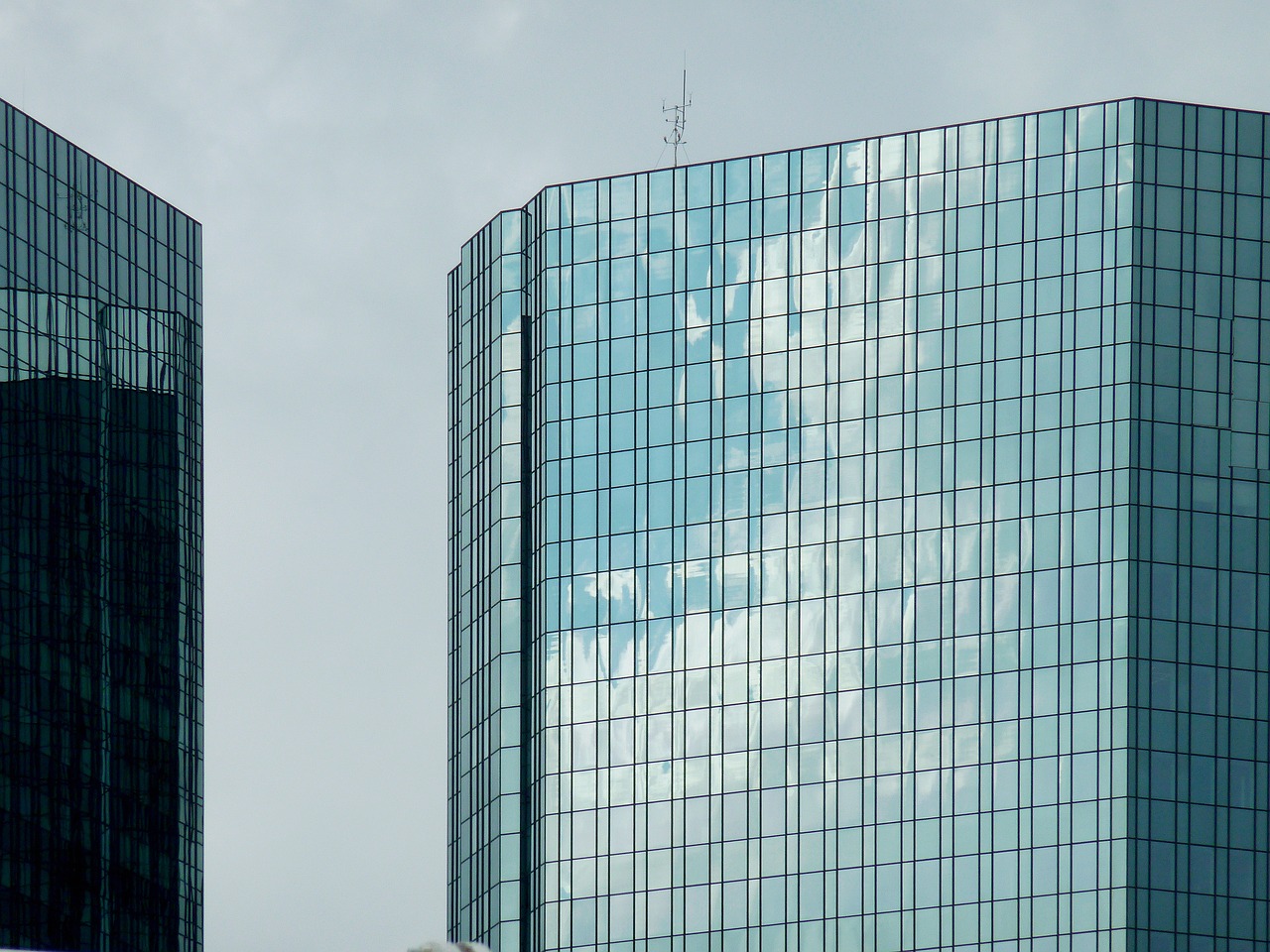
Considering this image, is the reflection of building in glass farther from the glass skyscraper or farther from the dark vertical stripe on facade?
the glass skyscraper

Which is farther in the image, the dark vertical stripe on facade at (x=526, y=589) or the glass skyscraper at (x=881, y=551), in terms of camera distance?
the dark vertical stripe on facade at (x=526, y=589)

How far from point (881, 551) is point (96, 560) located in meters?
42.4

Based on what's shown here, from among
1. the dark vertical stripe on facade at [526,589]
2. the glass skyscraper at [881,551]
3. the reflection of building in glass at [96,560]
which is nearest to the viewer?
the reflection of building in glass at [96,560]

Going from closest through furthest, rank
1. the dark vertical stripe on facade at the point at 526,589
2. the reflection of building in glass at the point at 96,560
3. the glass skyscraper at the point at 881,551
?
the reflection of building in glass at the point at 96,560 < the glass skyscraper at the point at 881,551 < the dark vertical stripe on facade at the point at 526,589

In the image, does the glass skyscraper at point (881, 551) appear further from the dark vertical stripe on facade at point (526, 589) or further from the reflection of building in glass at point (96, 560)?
the reflection of building in glass at point (96, 560)

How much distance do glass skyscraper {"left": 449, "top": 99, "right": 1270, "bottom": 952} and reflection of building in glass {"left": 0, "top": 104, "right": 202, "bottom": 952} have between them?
22417 mm

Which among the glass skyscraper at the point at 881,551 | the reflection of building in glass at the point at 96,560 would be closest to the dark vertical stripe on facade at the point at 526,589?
the glass skyscraper at the point at 881,551

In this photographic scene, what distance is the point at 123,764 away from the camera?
158m

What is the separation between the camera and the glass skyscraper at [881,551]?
161250 mm

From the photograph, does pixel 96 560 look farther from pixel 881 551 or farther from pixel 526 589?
pixel 881 551

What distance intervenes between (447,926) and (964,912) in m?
38.1

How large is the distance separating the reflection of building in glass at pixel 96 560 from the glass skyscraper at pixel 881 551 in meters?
22.4

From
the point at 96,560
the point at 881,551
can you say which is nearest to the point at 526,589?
the point at 881,551

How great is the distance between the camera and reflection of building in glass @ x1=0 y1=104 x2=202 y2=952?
495 feet
